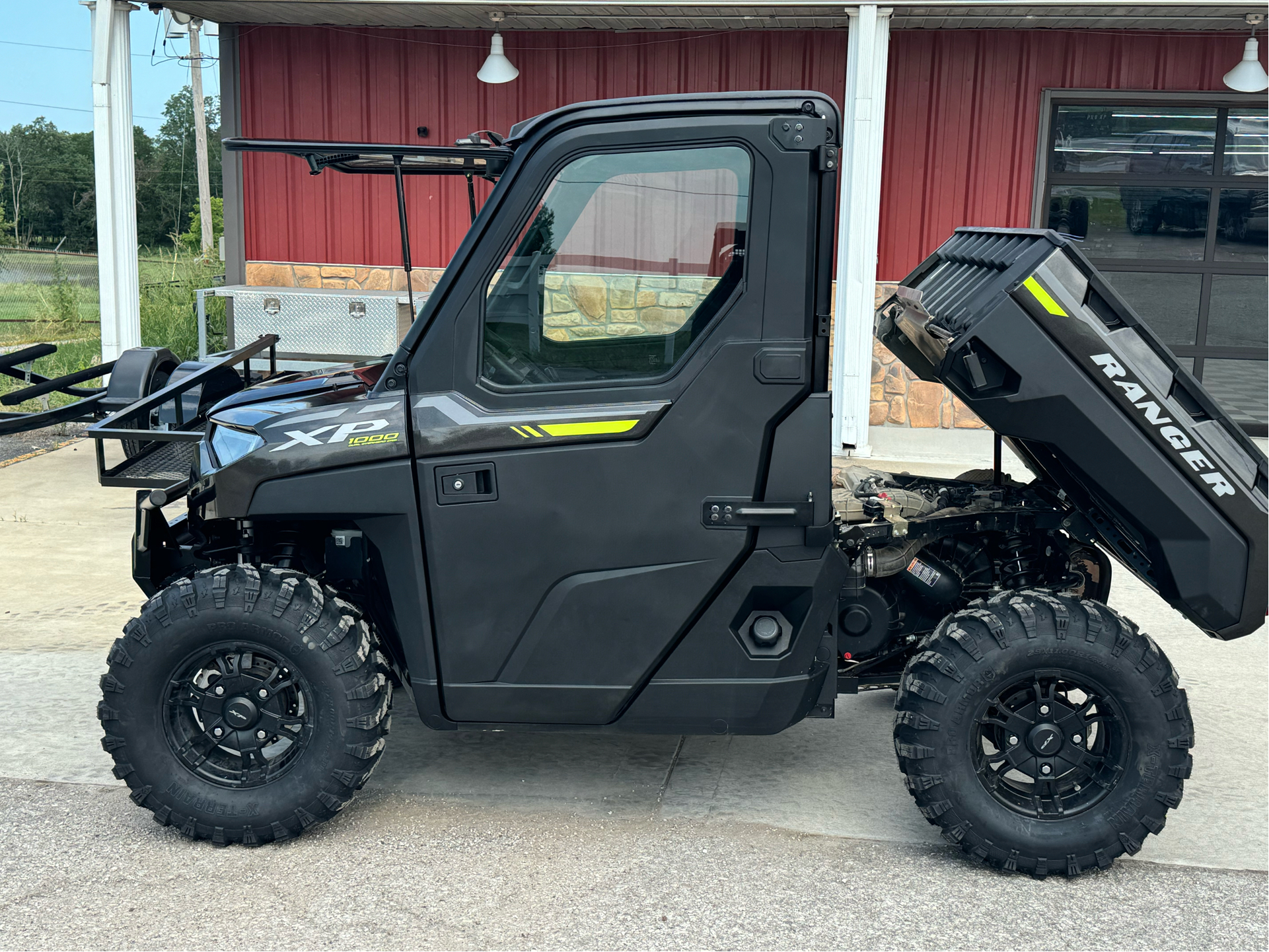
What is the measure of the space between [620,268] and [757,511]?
812 millimetres

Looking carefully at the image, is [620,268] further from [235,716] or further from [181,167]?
[181,167]

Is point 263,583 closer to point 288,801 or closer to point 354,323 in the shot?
point 288,801

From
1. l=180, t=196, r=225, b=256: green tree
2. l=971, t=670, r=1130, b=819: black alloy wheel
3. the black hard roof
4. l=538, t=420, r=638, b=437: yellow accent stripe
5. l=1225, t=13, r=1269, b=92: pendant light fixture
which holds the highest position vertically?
l=1225, t=13, r=1269, b=92: pendant light fixture

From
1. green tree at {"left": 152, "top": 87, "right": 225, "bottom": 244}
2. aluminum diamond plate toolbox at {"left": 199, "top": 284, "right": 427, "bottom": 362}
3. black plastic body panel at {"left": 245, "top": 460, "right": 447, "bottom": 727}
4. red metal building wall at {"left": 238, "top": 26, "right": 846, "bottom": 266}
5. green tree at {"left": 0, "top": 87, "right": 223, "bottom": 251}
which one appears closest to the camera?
black plastic body panel at {"left": 245, "top": 460, "right": 447, "bottom": 727}

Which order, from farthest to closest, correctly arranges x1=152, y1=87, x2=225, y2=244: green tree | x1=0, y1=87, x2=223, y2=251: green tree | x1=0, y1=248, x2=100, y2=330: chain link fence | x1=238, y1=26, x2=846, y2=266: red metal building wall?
x1=152, y1=87, x2=225, y2=244: green tree, x1=0, y1=87, x2=223, y2=251: green tree, x1=0, y1=248, x2=100, y2=330: chain link fence, x1=238, y1=26, x2=846, y2=266: red metal building wall

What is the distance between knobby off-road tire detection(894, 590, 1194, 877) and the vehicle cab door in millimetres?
652

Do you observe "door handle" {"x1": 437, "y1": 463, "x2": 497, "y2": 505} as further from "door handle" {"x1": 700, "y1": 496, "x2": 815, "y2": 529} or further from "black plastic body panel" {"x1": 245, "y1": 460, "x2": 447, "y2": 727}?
"door handle" {"x1": 700, "y1": 496, "x2": 815, "y2": 529}

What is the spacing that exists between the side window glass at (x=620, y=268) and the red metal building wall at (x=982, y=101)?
7.82 metres

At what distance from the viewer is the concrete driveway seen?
348 cm

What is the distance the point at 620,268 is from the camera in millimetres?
3594

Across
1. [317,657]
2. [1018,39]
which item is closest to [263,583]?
[317,657]

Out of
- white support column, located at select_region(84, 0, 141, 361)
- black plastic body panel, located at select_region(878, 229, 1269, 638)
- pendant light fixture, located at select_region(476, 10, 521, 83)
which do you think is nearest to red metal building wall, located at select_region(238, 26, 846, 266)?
pendant light fixture, located at select_region(476, 10, 521, 83)

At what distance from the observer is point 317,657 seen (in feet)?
12.4

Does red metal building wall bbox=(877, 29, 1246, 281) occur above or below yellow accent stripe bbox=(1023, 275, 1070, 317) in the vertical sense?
above
